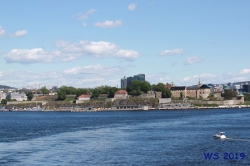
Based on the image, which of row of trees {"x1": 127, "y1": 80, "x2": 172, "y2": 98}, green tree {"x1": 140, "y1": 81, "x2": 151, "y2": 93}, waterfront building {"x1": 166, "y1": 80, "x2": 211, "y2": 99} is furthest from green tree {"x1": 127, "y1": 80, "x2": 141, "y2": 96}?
waterfront building {"x1": 166, "y1": 80, "x2": 211, "y2": 99}

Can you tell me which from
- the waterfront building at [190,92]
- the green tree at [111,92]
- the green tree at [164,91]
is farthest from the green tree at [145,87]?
the waterfront building at [190,92]

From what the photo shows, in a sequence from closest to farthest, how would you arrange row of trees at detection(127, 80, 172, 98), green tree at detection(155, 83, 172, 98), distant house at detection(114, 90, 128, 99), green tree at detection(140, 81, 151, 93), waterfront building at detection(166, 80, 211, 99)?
1. distant house at detection(114, 90, 128, 99)
2. green tree at detection(155, 83, 172, 98)
3. row of trees at detection(127, 80, 172, 98)
4. green tree at detection(140, 81, 151, 93)
5. waterfront building at detection(166, 80, 211, 99)

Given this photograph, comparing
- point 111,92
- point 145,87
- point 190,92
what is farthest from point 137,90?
point 190,92

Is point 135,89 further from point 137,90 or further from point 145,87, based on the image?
point 145,87

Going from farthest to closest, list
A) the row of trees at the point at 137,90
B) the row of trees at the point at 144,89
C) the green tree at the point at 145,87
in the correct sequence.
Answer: the green tree at the point at 145,87
the row of trees at the point at 137,90
the row of trees at the point at 144,89

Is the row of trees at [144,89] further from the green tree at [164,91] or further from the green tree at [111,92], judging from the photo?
the green tree at [111,92]

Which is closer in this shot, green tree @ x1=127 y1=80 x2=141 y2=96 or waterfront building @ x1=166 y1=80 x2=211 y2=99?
green tree @ x1=127 y1=80 x2=141 y2=96

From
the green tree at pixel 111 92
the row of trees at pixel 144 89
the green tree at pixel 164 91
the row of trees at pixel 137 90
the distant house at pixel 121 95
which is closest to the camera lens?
the distant house at pixel 121 95

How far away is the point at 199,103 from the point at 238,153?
133319 millimetres

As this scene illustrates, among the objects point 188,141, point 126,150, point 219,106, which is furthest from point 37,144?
point 219,106

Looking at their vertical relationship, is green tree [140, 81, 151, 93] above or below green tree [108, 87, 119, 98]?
above

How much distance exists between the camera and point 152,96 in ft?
570

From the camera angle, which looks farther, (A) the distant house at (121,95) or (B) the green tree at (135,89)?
(B) the green tree at (135,89)

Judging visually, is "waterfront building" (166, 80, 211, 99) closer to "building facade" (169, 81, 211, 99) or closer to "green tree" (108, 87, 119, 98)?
"building facade" (169, 81, 211, 99)
